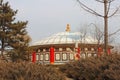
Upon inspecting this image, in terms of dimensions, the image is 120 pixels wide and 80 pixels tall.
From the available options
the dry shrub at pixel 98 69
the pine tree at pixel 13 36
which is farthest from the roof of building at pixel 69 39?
the dry shrub at pixel 98 69

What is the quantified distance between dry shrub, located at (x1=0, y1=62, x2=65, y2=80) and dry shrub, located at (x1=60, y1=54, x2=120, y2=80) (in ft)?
5.01

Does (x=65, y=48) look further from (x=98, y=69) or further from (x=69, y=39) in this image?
(x=98, y=69)

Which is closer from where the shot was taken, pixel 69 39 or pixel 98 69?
pixel 98 69

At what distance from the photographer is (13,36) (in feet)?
82.1

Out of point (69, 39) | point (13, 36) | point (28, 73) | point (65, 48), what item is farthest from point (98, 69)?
point (69, 39)

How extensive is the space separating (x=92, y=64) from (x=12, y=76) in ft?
10.4

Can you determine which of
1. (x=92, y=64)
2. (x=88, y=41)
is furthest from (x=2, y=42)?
(x=92, y=64)

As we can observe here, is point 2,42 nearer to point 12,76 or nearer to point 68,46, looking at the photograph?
point 68,46

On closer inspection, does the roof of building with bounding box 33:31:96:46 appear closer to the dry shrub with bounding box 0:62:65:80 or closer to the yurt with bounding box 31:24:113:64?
the yurt with bounding box 31:24:113:64

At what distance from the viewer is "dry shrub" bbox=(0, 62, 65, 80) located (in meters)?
8.19

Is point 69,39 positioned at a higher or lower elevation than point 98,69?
higher

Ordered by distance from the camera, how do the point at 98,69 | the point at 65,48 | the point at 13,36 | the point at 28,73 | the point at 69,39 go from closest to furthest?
the point at 28,73, the point at 98,69, the point at 13,36, the point at 65,48, the point at 69,39

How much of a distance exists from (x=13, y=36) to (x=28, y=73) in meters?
17.0

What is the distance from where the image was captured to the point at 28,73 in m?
8.30
